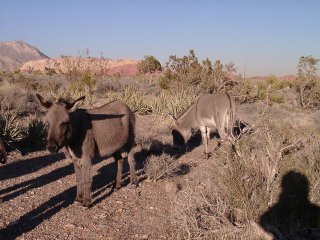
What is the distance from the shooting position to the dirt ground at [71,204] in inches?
257

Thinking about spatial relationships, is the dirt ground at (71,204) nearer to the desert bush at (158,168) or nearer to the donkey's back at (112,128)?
the desert bush at (158,168)

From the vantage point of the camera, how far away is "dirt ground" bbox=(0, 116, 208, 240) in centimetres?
654

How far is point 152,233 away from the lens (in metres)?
6.50

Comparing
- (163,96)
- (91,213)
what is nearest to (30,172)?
(91,213)

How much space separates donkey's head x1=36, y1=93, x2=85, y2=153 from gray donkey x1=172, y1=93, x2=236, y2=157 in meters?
5.62

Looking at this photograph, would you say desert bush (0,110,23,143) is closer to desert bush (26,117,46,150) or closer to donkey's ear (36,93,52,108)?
desert bush (26,117,46,150)

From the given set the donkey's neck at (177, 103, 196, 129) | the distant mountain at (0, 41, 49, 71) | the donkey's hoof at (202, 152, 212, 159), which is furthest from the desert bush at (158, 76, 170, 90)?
the distant mountain at (0, 41, 49, 71)

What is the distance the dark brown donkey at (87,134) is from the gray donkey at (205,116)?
12.1 feet

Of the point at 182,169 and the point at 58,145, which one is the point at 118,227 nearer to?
the point at 58,145

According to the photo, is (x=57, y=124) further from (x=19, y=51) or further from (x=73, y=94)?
(x=19, y=51)

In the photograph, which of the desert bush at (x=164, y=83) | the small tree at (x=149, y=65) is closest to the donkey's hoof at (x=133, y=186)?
the desert bush at (x=164, y=83)

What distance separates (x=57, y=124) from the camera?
6.83 meters

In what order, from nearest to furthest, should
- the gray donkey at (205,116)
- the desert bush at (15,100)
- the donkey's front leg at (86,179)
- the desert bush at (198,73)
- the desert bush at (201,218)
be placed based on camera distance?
the desert bush at (201,218) → the donkey's front leg at (86,179) → the gray donkey at (205,116) → the desert bush at (15,100) → the desert bush at (198,73)

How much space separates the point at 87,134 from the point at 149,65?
45998mm
